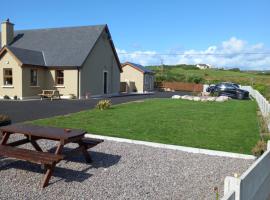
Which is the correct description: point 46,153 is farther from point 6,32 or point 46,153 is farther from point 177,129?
point 6,32

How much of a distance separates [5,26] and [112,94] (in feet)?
40.9

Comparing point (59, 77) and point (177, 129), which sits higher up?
point (59, 77)

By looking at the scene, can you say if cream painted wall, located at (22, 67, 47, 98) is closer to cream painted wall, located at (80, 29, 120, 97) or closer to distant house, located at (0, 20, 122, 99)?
distant house, located at (0, 20, 122, 99)

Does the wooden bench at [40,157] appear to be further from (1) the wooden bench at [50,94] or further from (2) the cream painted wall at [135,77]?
(2) the cream painted wall at [135,77]

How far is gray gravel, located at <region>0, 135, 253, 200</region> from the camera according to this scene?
5582mm

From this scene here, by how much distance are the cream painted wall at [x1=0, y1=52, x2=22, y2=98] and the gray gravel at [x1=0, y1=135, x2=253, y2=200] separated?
19865 mm

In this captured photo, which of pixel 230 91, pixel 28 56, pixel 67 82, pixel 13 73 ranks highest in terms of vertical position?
pixel 28 56

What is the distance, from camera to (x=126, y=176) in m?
6.54

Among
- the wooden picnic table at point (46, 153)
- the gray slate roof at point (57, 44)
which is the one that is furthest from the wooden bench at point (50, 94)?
the wooden picnic table at point (46, 153)

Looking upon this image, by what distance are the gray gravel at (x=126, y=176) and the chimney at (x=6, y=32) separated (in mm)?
27124

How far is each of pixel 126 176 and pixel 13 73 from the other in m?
22.6

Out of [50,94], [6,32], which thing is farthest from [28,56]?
[6,32]

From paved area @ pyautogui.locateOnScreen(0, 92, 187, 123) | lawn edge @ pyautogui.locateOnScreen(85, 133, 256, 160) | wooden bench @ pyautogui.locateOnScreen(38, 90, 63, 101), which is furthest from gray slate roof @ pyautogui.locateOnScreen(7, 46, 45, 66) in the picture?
lawn edge @ pyautogui.locateOnScreen(85, 133, 256, 160)

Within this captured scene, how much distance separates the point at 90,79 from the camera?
3030 centimetres
